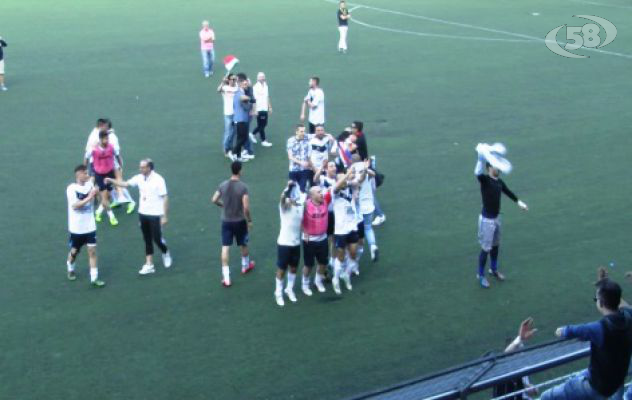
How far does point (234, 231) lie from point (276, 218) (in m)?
2.43

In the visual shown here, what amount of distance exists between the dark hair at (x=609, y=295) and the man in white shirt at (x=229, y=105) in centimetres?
1173

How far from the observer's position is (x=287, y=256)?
35.3ft

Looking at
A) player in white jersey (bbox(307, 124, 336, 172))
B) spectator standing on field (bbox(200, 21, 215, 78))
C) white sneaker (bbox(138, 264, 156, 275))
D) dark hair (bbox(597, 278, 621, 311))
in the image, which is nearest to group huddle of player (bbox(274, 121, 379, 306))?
player in white jersey (bbox(307, 124, 336, 172))

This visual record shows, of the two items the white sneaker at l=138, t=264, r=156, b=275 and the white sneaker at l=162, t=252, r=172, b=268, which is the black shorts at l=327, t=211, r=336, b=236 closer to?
the white sneaker at l=162, t=252, r=172, b=268

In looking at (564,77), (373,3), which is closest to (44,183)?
(564,77)

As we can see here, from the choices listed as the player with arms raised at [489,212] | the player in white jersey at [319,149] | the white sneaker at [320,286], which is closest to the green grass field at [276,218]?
the white sneaker at [320,286]

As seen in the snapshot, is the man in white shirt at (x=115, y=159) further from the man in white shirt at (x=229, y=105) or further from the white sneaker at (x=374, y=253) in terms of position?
the white sneaker at (x=374, y=253)

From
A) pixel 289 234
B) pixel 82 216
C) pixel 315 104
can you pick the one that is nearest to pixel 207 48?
pixel 315 104

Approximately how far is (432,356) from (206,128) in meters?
11.2

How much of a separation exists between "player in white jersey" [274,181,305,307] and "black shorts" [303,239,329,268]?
0.13 m

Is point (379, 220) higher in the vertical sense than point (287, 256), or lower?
lower

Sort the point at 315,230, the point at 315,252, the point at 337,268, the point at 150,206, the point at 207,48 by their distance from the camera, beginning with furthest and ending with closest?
the point at 207,48, the point at 150,206, the point at 337,268, the point at 315,252, the point at 315,230

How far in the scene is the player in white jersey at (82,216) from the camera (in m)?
11.2

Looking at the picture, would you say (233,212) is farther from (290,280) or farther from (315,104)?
(315,104)
